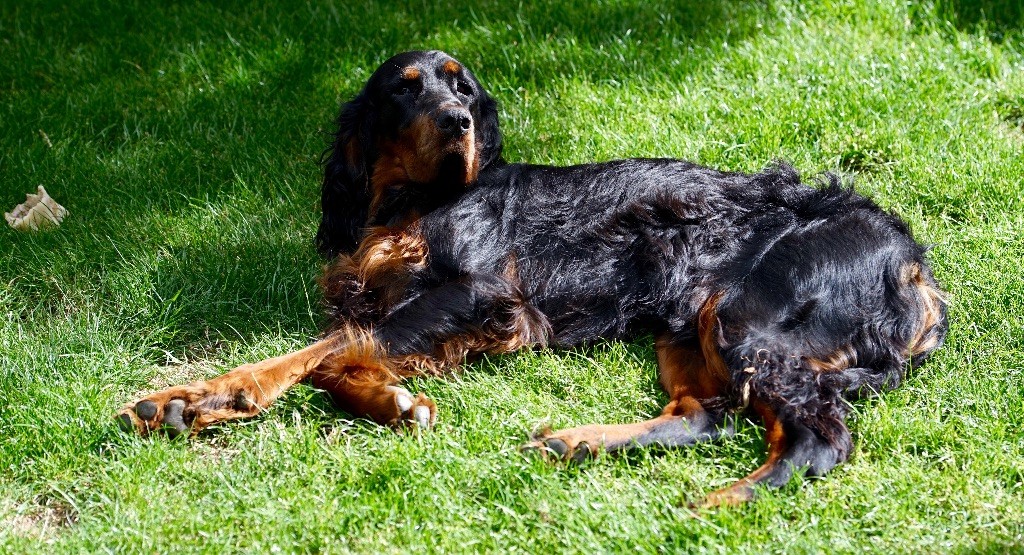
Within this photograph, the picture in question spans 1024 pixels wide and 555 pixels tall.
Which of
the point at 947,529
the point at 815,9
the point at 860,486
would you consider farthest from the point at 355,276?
the point at 815,9

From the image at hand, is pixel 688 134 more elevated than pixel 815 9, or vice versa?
pixel 815 9

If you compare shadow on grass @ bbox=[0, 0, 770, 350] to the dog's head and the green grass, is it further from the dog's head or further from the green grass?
the dog's head

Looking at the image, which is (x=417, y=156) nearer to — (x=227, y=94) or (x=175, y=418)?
(x=175, y=418)

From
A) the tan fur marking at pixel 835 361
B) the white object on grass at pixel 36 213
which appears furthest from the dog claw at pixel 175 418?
the tan fur marking at pixel 835 361

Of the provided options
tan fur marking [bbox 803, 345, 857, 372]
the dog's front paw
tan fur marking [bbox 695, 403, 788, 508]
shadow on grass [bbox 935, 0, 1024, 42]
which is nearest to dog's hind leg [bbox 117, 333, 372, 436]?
the dog's front paw

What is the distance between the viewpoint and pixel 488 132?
13.6 ft

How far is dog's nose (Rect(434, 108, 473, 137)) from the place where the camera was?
369cm

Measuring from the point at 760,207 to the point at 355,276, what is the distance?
1526mm

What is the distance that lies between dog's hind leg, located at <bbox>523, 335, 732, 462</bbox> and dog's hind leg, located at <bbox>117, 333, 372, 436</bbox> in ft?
2.67

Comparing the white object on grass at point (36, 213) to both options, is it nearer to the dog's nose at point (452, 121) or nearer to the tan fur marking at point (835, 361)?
the dog's nose at point (452, 121)

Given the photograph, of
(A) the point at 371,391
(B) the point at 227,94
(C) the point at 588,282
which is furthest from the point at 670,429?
(B) the point at 227,94

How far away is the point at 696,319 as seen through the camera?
11.6ft

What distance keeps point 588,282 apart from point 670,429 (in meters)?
0.76

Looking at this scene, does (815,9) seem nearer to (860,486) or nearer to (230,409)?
(860,486)
